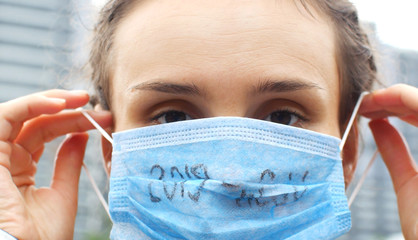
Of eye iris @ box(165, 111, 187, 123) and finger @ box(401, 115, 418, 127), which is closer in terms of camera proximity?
eye iris @ box(165, 111, 187, 123)

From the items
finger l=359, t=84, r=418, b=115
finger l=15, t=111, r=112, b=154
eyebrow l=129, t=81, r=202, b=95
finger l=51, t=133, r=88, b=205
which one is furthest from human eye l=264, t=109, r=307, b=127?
finger l=51, t=133, r=88, b=205

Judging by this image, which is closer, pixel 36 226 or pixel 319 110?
pixel 319 110

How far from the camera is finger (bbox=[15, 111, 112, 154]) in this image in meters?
2.53

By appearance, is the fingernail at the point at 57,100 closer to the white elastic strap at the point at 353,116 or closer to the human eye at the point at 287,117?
the human eye at the point at 287,117

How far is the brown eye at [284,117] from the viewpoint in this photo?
2.13m

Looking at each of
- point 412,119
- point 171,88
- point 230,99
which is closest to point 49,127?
point 171,88

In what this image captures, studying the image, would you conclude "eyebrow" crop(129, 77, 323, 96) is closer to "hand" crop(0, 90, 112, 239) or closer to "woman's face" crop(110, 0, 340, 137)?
"woman's face" crop(110, 0, 340, 137)

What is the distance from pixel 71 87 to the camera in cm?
326

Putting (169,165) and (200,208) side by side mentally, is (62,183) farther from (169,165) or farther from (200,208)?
(200,208)

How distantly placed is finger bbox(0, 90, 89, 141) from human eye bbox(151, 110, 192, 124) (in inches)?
22.6

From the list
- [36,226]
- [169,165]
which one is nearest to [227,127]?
[169,165]

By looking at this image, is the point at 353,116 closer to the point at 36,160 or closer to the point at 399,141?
the point at 399,141

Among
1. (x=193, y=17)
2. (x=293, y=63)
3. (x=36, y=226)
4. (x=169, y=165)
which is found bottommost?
(x=36, y=226)

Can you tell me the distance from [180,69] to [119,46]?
0.47m
